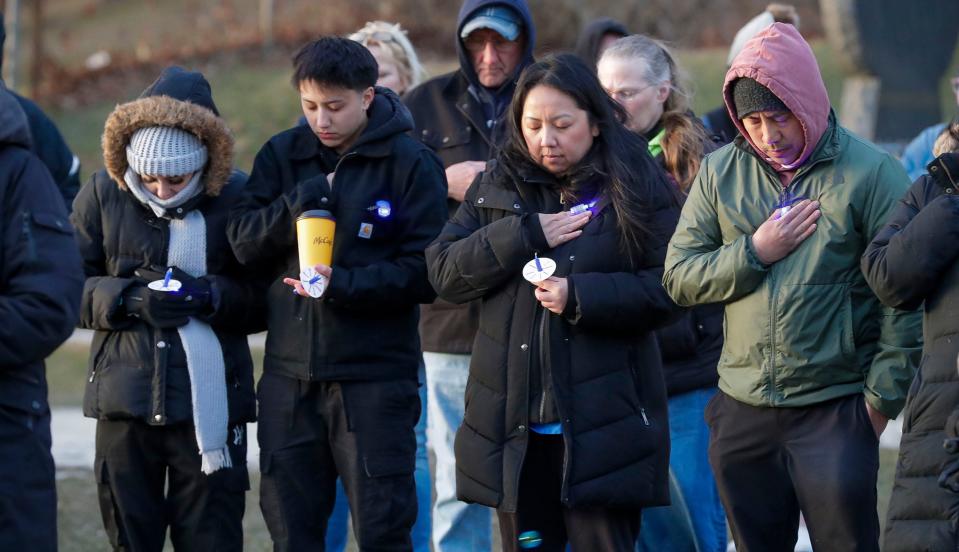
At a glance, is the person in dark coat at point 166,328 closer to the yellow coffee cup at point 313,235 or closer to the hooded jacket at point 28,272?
the yellow coffee cup at point 313,235

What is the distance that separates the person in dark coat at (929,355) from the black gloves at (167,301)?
235 cm

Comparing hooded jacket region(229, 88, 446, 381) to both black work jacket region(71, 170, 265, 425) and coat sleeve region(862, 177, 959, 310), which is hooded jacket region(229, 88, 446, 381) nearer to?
black work jacket region(71, 170, 265, 425)

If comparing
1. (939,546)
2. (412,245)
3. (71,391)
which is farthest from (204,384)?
(71,391)

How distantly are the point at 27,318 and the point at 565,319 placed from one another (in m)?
1.62

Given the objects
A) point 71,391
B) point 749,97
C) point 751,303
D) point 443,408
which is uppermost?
point 749,97

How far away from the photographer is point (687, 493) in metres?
5.72

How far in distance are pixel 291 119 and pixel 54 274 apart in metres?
14.8

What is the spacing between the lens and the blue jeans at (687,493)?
18.6ft

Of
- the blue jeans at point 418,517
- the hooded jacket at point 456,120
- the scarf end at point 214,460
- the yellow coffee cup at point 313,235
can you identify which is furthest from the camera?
the hooded jacket at point 456,120

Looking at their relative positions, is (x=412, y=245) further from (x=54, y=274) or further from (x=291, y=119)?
(x=291, y=119)

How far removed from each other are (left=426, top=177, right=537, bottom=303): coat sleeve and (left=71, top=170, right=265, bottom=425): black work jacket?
0.92m

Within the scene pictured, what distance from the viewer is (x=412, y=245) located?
529 centimetres

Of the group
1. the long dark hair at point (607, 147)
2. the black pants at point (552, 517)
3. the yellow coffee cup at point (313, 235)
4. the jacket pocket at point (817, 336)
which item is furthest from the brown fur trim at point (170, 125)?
the jacket pocket at point (817, 336)

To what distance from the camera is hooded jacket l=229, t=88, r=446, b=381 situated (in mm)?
5129
